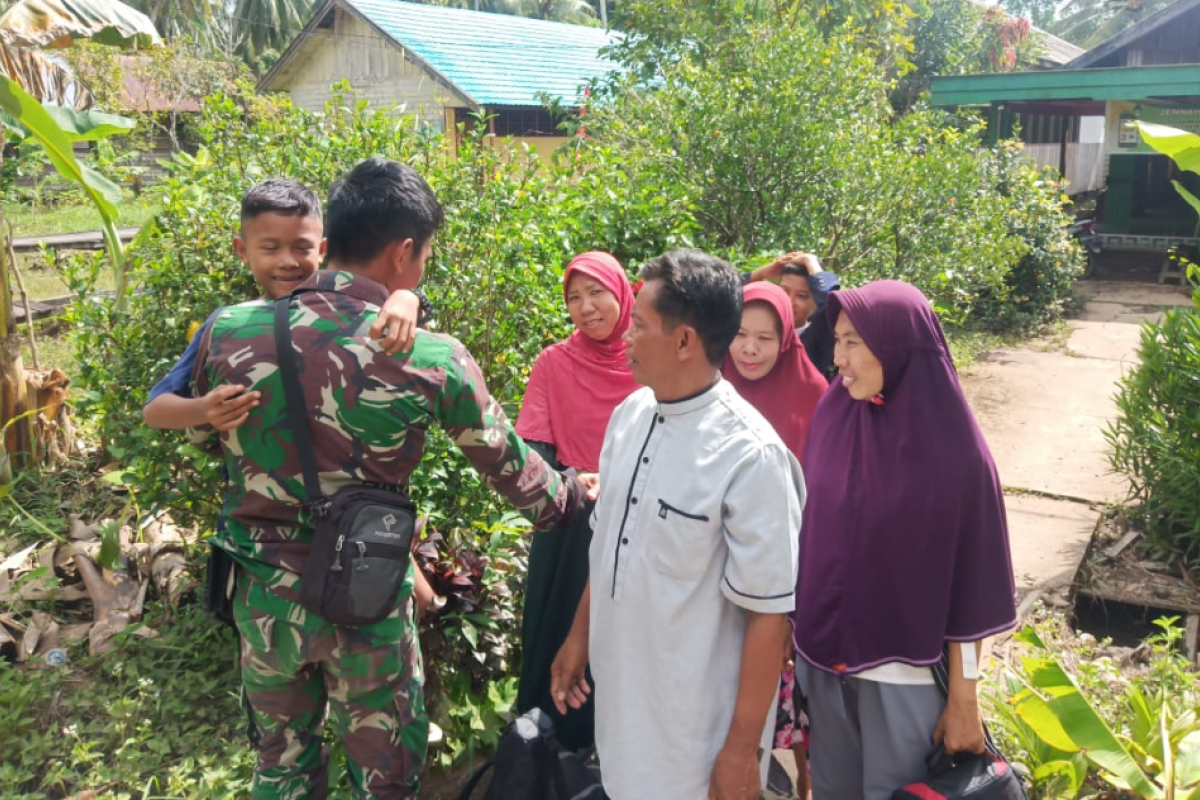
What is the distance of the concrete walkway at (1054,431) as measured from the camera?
512 cm

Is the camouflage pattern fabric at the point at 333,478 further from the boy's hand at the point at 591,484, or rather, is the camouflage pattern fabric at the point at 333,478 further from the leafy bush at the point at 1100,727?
the leafy bush at the point at 1100,727

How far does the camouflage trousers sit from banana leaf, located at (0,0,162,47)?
4.36 metres

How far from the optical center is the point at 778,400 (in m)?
3.05

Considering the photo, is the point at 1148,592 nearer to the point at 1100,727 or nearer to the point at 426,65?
the point at 1100,727

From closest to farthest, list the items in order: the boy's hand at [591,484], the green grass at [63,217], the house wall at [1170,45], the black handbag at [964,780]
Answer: the black handbag at [964,780]
the boy's hand at [591,484]
the green grass at [63,217]
the house wall at [1170,45]

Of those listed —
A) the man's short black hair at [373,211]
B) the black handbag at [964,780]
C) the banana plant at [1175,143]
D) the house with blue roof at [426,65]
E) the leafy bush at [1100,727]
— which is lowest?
the leafy bush at [1100,727]

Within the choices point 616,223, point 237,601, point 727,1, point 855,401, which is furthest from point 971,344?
point 237,601

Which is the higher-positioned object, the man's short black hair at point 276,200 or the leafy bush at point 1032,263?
the man's short black hair at point 276,200

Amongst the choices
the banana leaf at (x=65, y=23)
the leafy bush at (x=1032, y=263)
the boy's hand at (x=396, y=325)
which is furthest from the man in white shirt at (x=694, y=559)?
the leafy bush at (x=1032, y=263)

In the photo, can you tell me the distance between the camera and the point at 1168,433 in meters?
4.51

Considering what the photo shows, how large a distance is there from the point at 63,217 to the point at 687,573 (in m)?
17.6

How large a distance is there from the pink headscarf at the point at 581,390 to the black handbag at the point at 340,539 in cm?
96

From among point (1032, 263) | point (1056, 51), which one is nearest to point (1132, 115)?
point (1032, 263)

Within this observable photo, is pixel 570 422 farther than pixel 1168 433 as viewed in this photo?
No
